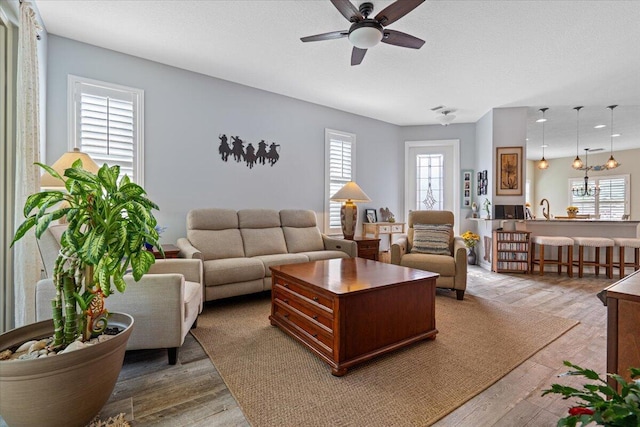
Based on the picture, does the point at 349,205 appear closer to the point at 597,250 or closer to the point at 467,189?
the point at 467,189

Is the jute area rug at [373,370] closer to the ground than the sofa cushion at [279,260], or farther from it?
closer to the ground

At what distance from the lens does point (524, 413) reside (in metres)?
1.60

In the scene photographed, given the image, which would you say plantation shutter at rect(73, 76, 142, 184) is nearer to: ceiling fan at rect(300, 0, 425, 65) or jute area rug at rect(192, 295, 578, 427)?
jute area rug at rect(192, 295, 578, 427)

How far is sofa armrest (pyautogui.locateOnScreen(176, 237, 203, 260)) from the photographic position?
3.10 m

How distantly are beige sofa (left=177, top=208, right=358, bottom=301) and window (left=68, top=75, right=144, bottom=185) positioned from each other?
3.21ft

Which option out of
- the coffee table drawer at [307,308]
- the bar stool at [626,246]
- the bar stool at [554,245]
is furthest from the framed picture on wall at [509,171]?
the coffee table drawer at [307,308]

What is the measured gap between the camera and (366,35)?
2436 millimetres

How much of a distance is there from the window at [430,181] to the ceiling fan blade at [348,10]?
14.6ft

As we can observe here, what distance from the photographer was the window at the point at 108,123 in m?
3.26

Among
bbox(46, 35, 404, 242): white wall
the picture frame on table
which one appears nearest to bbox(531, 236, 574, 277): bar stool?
the picture frame on table

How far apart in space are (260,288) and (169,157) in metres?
1.99

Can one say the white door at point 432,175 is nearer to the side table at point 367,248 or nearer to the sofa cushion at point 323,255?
the side table at point 367,248

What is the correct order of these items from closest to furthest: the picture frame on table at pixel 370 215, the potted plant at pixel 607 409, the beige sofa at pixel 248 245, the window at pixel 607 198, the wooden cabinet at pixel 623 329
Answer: the potted plant at pixel 607 409
the wooden cabinet at pixel 623 329
the beige sofa at pixel 248 245
the picture frame on table at pixel 370 215
the window at pixel 607 198

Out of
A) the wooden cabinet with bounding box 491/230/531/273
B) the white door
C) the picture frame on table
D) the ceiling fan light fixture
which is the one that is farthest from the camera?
the white door
